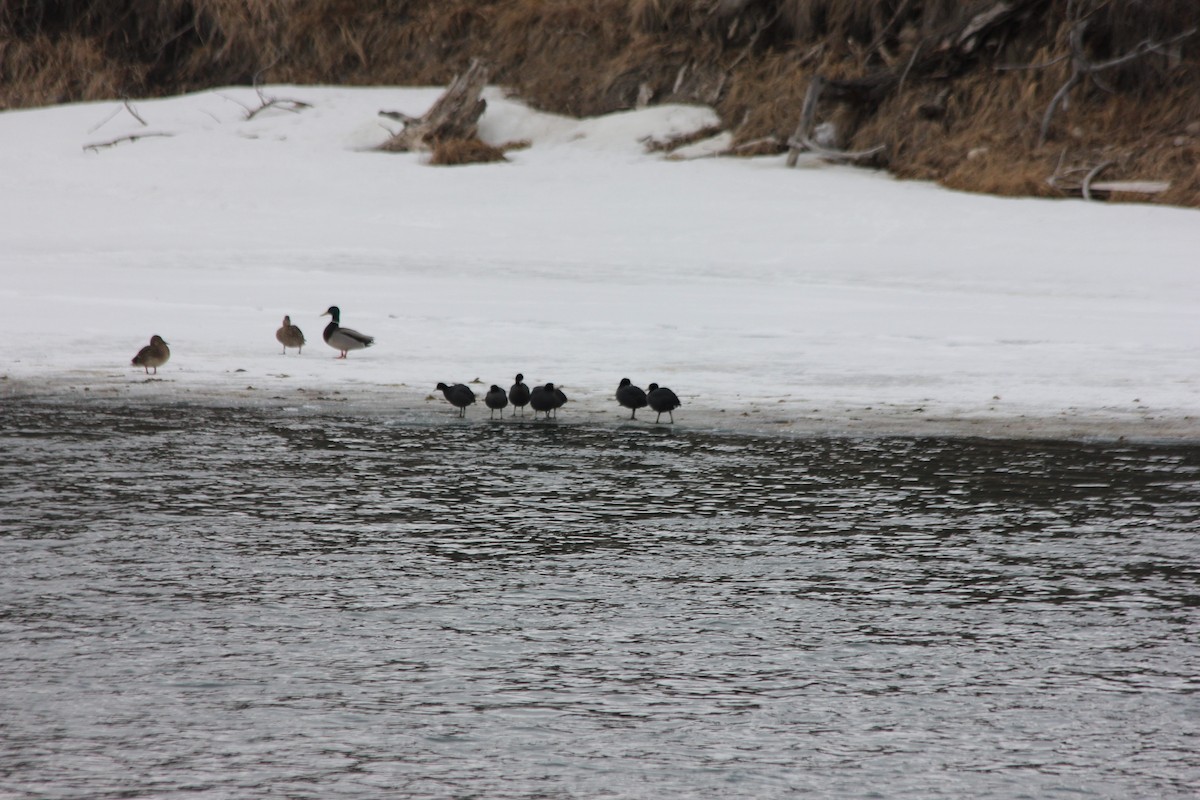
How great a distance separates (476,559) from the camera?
6.05 metres

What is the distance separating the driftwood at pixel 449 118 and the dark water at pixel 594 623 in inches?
690

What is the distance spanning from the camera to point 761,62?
26578 millimetres

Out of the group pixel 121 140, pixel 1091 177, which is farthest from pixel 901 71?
pixel 121 140

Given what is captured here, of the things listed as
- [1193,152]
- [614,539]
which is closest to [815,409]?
[614,539]

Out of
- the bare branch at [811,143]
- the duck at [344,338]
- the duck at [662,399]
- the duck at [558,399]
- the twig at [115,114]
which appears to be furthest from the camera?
the twig at [115,114]

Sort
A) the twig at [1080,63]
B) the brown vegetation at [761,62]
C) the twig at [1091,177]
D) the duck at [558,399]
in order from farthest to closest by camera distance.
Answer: the brown vegetation at [761,62] → the twig at [1080,63] → the twig at [1091,177] → the duck at [558,399]

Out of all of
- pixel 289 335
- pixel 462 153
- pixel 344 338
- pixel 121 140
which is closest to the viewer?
pixel 344 338

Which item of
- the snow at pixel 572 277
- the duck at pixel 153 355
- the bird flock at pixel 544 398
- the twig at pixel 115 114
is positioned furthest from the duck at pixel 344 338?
the twig at pixel 115 114

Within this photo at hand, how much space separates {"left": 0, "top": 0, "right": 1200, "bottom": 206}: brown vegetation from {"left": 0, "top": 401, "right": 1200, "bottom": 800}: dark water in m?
15.5

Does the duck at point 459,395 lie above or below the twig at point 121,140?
below

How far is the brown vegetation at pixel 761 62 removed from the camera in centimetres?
2305

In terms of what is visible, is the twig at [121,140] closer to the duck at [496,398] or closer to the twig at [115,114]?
the twig at [115,114]

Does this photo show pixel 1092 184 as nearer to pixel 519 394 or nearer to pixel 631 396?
pixel 631 396

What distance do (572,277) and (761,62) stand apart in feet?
36.9
